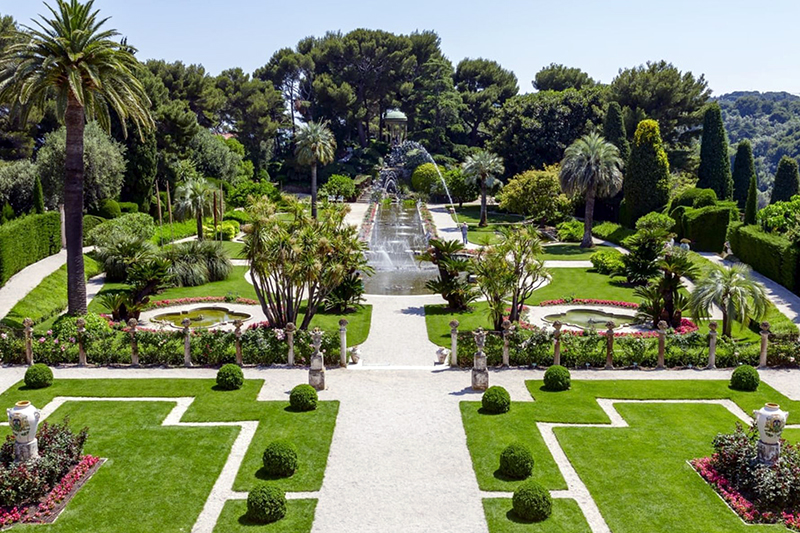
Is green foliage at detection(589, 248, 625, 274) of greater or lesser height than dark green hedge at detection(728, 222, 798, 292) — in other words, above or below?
below

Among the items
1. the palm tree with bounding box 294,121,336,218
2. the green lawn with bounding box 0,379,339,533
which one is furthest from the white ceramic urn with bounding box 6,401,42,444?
the palm tree with bounding box 294,121,336,218

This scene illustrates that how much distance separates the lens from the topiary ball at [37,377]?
23.2m

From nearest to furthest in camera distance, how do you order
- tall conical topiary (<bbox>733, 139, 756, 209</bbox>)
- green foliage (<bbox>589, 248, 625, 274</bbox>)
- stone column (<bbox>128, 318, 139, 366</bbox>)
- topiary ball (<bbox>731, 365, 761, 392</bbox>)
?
topiary ball (<bbox>731, 365, 761, 392</bbox>), stone column (<bbox>128, 318, 139, 366</bbox>), green foliage (<bbox>589, 248, 625, 274</bbox>), tall conical topiary (<bbox>733, 139, 756, 209</bbox>)

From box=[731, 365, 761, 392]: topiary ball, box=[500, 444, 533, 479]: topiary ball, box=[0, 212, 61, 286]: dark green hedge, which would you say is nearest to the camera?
box=[500, 444, 533, 479]: topiary ball

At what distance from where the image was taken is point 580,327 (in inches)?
1230

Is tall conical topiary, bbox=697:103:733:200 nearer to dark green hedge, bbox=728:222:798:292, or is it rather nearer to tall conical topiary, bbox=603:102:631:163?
tall conical topiary, bbox=603:102:631:163

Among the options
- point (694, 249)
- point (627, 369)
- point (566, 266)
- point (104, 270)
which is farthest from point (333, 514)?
point (694, 249)

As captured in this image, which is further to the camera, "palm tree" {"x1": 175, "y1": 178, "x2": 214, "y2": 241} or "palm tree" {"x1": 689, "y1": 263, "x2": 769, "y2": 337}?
"palm tree" {"x1": 175, "y1": 178, "x2": 214, "y2": 241}

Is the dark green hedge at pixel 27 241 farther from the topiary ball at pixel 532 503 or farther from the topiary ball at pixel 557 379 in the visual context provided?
the topiary ball at pixel 532 503

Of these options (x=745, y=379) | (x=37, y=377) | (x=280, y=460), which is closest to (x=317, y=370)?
(x=280, y=460)

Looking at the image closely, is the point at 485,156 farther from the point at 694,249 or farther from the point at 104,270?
the point at 104,270

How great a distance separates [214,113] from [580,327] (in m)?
74.1

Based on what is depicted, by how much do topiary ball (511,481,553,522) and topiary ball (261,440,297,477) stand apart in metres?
5.31

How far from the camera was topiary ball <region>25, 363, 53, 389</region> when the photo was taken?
23234 mm
